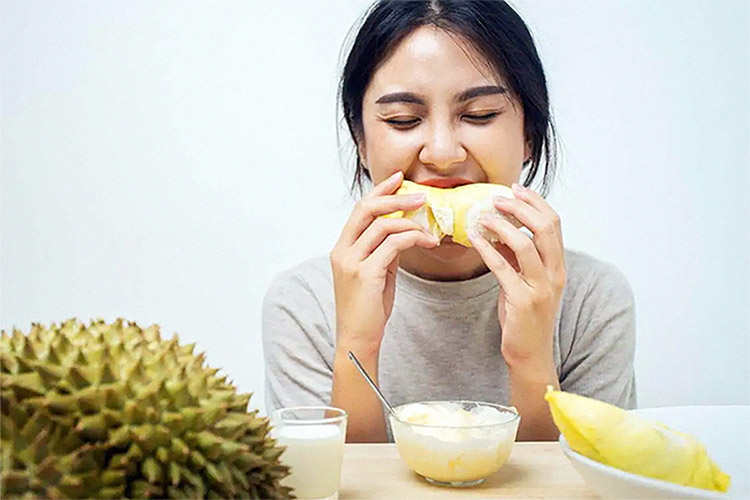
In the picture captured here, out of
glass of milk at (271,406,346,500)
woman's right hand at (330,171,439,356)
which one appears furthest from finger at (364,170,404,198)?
glass of milk at (271,406,346,500)

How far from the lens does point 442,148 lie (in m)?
1.22

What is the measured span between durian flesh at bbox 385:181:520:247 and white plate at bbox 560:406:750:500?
46 centimetres

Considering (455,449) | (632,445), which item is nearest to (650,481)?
(632,445)

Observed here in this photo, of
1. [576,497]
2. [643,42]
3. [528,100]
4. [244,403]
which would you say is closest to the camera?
[244,403]

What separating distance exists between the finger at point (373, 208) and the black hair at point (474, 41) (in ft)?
0.88

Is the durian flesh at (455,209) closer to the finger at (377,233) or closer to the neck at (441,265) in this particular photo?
the finger at (377,233)

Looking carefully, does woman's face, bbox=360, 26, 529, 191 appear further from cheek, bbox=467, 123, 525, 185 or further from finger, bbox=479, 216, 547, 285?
finger, bbox=479, 216, 547, 285

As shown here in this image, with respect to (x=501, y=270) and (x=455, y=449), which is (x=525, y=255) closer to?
(x=501, y=270)

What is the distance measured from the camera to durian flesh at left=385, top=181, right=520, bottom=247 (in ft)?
3.87

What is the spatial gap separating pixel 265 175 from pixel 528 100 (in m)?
0.78

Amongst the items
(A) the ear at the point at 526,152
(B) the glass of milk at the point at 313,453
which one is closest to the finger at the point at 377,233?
(A) the ear at the point at 526,152

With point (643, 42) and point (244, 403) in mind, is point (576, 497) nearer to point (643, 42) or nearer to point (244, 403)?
point (244, 403)

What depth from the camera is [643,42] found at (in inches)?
74.0

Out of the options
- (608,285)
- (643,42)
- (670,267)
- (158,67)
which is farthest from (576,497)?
(158,67)
